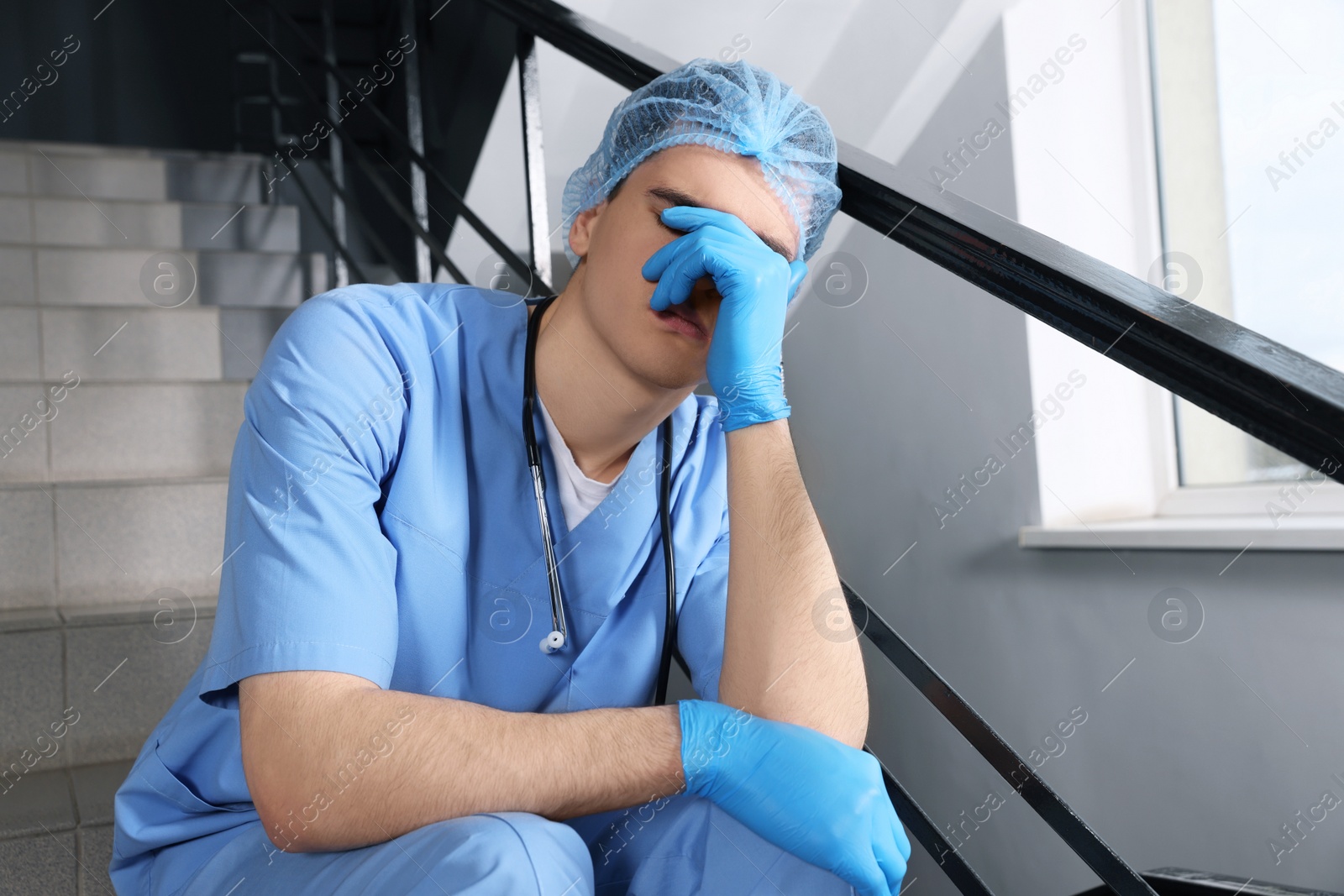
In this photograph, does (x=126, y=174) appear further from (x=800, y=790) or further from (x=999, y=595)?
(x=800, y=790)

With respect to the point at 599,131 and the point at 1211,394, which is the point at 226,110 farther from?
the point at 1211,394

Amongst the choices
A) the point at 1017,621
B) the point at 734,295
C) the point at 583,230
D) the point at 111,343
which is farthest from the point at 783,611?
the point at 111,343

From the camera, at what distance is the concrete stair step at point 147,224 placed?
2039mm

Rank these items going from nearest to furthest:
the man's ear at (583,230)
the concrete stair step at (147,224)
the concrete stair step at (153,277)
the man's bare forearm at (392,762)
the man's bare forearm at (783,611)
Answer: the man's bare forearm at (392,762) < the man's bare forearm at (783,611) < the man's ear at (583,230) < the concrete stair step at (153,277) < the concrete stair step at (147,224)

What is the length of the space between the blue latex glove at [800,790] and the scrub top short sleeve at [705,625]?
0.54 feet

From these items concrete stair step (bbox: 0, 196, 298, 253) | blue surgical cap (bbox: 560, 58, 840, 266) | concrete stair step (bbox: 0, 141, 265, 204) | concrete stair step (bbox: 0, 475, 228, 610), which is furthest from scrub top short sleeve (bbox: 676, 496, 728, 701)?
concrete stair step (bbox: 0, 141, 265, 204)

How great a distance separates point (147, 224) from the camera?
7.27 feet

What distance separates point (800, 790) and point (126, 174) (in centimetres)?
249

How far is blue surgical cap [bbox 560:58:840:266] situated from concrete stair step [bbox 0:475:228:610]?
2.96 ft

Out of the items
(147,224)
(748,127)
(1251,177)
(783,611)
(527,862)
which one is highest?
(147,224)

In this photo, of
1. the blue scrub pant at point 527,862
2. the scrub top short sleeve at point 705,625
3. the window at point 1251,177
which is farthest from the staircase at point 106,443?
the window at point 1251,177

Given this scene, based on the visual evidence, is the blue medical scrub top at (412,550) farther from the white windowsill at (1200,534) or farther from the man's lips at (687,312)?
the white windowsill at (1200,534)

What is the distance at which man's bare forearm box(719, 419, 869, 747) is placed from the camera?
0.76 meters

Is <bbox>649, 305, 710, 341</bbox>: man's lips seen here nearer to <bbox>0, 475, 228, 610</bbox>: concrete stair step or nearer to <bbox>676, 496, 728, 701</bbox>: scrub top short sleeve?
<bbox>676, 496, 728, 701</bbox>: scrub top short sleeve
